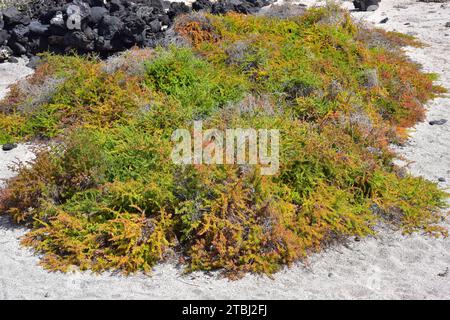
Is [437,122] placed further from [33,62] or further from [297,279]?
[33,62]

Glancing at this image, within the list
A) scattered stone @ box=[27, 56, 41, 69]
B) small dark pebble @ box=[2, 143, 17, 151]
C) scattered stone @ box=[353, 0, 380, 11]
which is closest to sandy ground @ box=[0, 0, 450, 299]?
small dark pebble @ box=[2, 143, 17, 151]

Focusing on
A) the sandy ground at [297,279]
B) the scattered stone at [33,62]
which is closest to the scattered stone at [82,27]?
the scattered stone at [33,62]

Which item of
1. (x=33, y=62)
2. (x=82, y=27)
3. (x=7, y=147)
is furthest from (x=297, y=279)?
(x=33, y=62)

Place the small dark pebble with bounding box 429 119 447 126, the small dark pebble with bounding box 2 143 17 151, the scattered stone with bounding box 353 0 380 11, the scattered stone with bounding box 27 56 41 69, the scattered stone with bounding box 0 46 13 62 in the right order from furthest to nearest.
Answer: the scattered stone with bounding box 353 0 380 11 < the scattered stone with bounding box 0 46 13 62 < the scattered stone with bounding box 27 56 41 69 < the small dark pebble with bounding box 429 119 447 126 < the small dark pebble with bounding box 2 143 17 151

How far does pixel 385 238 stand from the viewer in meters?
6.05

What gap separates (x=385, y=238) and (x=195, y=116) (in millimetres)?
3085

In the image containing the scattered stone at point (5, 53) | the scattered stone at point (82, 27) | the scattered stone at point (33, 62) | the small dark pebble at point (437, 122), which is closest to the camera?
the small dark pebble at point (437, 122)

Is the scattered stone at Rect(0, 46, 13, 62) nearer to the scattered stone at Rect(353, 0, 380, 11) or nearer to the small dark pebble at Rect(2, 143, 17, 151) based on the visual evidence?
the small dark pebble at Rect(2, 143, 17, 151)

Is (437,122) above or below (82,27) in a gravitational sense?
below

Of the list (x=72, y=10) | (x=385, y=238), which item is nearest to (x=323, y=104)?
(x=385, y=238)

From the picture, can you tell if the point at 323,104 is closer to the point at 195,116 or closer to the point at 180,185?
the point at 195,116

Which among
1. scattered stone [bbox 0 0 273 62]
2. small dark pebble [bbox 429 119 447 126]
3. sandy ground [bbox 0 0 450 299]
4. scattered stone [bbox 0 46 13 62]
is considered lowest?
small dark pebble [bbox 429 119 447 126]

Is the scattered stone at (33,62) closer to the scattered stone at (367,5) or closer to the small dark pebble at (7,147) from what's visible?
the small dark pebble at (7,147)

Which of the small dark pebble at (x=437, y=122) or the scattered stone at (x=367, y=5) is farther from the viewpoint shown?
the scattered stone at (x=367, y=5)
